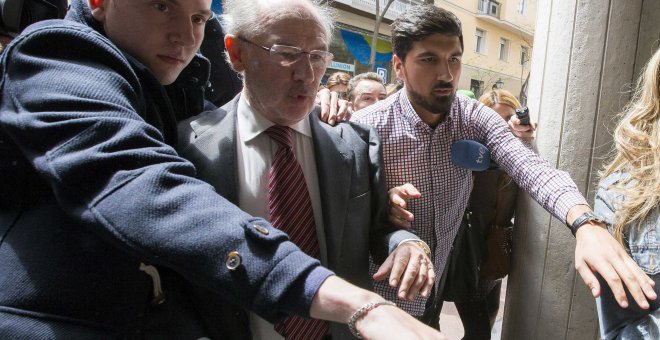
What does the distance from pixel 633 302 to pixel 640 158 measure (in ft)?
1.48

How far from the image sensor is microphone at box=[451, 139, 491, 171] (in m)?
2.21

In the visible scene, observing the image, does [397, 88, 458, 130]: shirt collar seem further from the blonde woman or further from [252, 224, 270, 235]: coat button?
[252, 224, 270, 235]: coat button

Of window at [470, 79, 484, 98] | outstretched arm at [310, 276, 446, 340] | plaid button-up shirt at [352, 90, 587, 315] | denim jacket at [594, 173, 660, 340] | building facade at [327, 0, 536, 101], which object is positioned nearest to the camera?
outstretched arm at [310, 276, 446, 340]

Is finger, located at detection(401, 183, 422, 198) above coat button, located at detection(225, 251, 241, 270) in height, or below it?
below

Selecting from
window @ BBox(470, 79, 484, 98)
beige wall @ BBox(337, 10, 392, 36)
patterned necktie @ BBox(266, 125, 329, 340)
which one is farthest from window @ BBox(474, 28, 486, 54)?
patterned necktie @ BBox(266, 125, 329, 340)

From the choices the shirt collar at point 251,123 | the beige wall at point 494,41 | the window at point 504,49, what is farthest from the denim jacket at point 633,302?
the window at point 504,49

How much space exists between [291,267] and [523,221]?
1.92 meters

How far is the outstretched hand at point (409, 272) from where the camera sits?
1.20 meters

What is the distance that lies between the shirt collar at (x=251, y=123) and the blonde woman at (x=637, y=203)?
101 cm

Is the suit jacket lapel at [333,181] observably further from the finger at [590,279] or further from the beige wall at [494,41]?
the beige wall at [494,41]

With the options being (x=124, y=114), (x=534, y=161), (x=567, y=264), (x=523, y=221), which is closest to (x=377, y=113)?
(x=534, y=161)

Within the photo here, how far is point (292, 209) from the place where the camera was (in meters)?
1.50

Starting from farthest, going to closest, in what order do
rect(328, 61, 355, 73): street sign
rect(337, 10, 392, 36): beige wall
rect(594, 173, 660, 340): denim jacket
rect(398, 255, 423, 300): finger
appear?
rect(337, 10, 392, 36): beige wall, rect(328, 61, 355, 73): street sign, rect(594, 173, 660, 340): denim jacket, rect(398, 255, 423, 300): finger

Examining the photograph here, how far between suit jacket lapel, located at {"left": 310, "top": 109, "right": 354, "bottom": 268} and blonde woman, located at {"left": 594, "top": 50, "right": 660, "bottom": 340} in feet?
2.68
